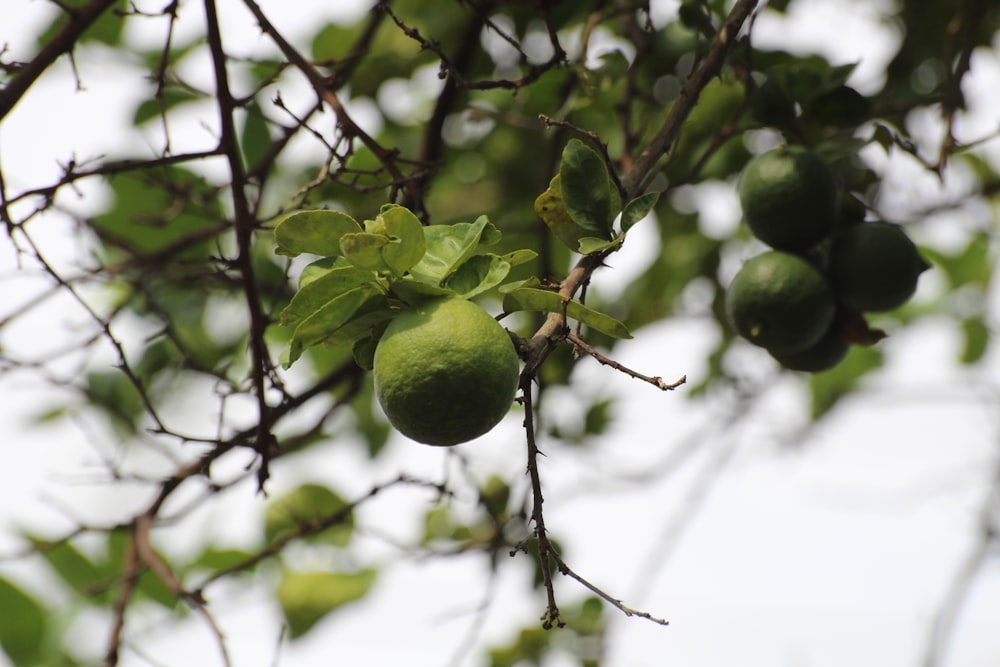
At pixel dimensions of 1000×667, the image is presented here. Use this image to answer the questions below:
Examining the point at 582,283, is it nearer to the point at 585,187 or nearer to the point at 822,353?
the point at 585,187

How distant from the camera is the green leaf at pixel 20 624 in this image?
2147 mm

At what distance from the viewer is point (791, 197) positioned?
4.23 feet

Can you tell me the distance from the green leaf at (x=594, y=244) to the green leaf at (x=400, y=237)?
0.16m

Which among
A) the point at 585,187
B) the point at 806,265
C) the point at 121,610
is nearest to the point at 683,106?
the point at 585,187

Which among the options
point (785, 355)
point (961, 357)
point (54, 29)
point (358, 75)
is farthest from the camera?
point (961, 357)

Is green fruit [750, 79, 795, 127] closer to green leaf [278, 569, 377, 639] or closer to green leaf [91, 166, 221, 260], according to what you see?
green leaf [91, 166, 221, 260]

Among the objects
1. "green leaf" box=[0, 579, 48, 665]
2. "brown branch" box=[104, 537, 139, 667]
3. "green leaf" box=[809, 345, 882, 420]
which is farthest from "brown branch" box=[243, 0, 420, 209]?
"green leaf" box=[809, 345, 882, 420]

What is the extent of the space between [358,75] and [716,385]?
109 cm

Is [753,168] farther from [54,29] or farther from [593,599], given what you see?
[54,29]

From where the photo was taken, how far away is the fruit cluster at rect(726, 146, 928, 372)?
1.28m

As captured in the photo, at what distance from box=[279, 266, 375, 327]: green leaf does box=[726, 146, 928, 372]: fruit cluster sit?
1.89ft

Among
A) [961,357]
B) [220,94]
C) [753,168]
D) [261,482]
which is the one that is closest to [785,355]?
[753,168]

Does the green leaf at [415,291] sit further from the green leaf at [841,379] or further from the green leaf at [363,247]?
the green leaf at [841,379]

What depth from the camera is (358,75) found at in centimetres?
206
